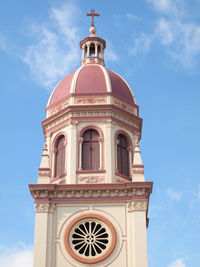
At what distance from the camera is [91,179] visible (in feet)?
109

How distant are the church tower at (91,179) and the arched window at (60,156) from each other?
2.5 inches

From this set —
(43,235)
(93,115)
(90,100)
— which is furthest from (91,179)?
(90,100)

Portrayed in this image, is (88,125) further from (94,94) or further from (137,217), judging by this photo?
(137,217)

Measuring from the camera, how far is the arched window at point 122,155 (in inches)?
1361

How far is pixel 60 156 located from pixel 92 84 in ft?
16.8

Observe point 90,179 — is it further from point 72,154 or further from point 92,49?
point 92,49

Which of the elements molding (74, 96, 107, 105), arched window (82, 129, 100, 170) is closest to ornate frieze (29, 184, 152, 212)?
arched window (82, 129, 100, 170)

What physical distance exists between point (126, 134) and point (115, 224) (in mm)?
6259

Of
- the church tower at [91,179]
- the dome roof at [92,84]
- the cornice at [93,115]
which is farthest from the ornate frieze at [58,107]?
the cornice at [93,115]

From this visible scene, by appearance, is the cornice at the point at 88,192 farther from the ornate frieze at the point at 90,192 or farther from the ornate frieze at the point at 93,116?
the ornate frieze at the point at 93,116

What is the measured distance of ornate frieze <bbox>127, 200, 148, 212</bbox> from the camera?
1259 inches

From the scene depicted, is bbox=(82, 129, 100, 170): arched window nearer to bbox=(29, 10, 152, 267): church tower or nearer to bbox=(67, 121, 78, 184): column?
bbox=(29, 10, 152, 267): church tower

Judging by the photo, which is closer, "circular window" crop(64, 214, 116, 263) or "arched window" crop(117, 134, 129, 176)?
"circular window" crop(64, 214, 116, 263)

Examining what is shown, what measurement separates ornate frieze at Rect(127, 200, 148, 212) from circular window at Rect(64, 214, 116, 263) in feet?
4.75
